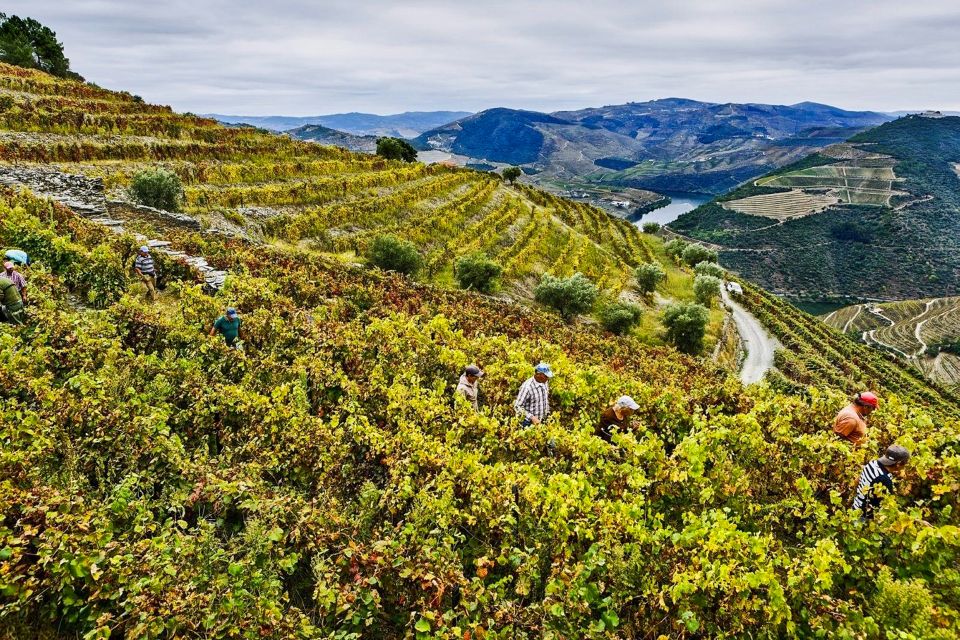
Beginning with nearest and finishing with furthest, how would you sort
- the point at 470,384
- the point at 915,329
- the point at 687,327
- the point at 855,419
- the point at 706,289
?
1. the point at 855,419
2. the point at 470,384
3. the point at 687,327
4. the point at 706,289
5. the point at 915,329

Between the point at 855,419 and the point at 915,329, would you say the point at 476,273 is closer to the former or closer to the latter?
the point at 855,419

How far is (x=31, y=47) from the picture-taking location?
61.6 meters

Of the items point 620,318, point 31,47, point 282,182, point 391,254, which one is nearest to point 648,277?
point 620,318

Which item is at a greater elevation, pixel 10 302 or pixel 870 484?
pixel 10 302

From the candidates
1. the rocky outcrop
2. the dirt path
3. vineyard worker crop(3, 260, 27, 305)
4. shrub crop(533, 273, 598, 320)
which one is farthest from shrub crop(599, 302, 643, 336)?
vineyard worker crop(3, 260, 27, 305)

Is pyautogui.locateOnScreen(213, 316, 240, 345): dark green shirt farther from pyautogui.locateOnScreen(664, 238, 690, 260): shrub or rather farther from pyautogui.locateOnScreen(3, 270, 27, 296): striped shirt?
pyautogui.locateOnScreen(664, 238, 690, 260): shrub

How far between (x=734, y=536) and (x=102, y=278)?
15017 mm

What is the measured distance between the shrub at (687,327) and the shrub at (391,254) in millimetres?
23878

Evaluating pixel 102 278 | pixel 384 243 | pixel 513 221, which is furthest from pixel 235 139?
pixel 102 278

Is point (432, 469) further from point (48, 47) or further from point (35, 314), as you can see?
point (48, 47)

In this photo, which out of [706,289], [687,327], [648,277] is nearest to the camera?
[687,327]

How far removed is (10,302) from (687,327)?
140 feet

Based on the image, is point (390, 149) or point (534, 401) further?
point (390, 149)

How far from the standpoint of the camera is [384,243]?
3384cm
